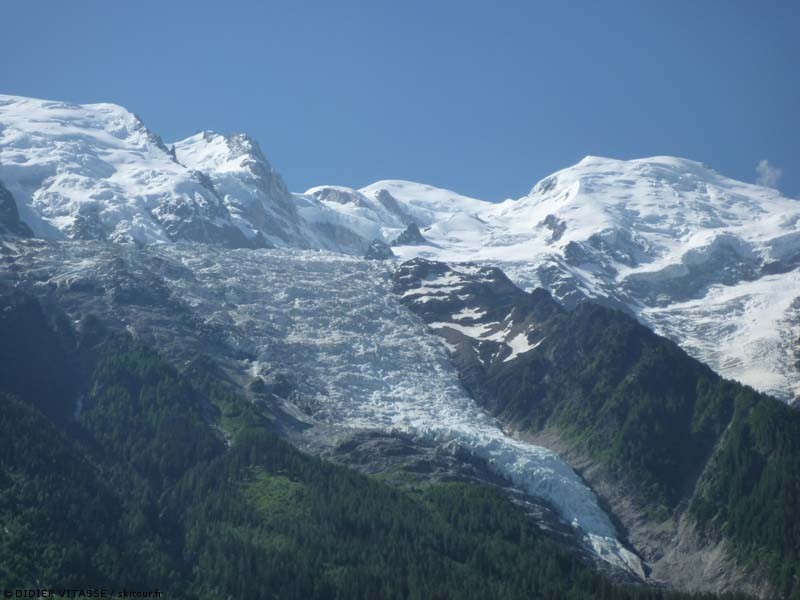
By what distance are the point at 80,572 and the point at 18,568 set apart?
328 inches

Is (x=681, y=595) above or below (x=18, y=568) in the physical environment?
above

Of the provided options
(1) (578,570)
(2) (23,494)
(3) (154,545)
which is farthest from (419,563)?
(2) (23,494)

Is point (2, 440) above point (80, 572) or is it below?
above

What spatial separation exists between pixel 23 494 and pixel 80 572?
1997 centimetres

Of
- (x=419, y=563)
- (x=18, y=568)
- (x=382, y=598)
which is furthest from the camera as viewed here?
(x=419, y=563)

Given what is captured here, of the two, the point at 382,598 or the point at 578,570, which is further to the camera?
the point at 578,570

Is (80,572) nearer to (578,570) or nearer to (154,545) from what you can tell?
(154,545)

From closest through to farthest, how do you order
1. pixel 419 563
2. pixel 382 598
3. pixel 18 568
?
1. pixel 18 568
2. pixel 382 598
3. pixel 419 563

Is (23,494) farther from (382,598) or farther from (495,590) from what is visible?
(495,590)

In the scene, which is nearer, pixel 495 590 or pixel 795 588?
pixel 495 590

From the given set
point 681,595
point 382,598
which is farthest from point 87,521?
point 681,595

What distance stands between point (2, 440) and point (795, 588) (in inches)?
4621

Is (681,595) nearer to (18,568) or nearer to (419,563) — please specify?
(419,563)

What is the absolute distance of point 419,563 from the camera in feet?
627
